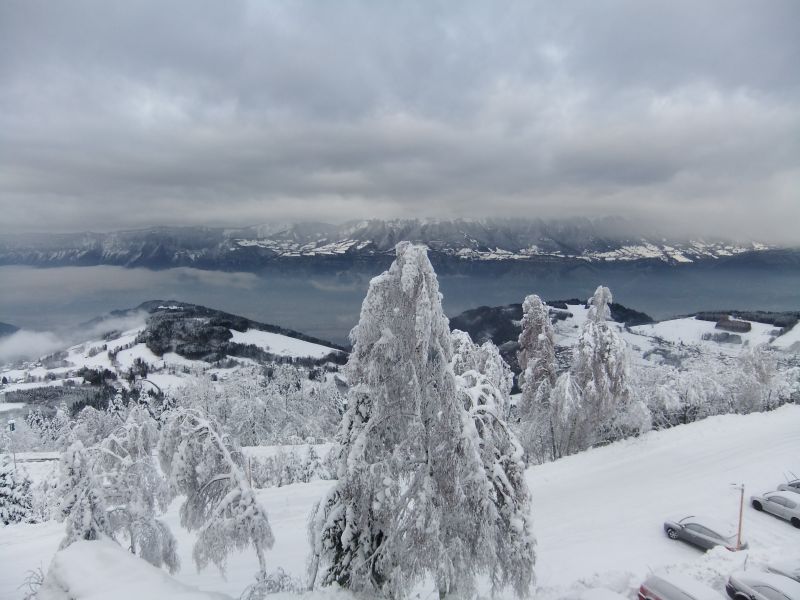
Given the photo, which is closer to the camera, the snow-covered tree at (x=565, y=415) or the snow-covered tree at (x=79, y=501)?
the snow-covered tree at (x=79, y=501)

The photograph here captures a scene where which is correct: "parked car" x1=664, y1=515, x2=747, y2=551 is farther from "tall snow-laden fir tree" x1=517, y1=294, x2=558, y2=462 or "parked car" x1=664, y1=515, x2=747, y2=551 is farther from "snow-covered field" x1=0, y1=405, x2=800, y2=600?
"tall snow-laden fir tree" x1=517, y1=294, x2=558, y2=462

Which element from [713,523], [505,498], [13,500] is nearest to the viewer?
[505,498]

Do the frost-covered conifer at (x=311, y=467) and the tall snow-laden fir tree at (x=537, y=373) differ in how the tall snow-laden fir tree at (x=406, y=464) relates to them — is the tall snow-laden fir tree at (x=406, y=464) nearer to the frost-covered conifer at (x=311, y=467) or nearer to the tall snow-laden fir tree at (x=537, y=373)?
the tall snow-laden fir tree at (x=537, y=373)

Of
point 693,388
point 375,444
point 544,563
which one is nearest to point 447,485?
point 375,444

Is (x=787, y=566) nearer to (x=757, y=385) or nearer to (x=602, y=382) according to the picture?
(x=602, y=382)

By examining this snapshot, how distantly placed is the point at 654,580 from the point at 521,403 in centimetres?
2123

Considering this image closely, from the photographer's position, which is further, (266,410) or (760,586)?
(266,410)

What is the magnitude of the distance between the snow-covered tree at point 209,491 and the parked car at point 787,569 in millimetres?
14425

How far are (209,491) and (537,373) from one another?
2427cm

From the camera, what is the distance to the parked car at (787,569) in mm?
12253

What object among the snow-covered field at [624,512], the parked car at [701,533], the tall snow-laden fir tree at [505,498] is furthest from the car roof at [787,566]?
the tall snow-laden fir tree at [505,498]

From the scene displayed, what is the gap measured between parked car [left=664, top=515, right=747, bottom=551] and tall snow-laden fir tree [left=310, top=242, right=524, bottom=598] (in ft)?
38.2

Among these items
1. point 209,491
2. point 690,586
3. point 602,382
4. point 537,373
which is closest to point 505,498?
point 690,586

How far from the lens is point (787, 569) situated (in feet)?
41.3
